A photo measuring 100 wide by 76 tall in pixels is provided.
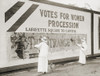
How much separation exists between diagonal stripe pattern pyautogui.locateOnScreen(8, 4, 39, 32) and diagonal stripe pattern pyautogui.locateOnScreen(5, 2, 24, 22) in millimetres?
518

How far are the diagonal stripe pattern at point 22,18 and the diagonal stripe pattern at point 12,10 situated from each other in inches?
20.4

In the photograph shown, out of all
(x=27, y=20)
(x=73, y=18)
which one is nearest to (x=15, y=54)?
(x=27, y=20)

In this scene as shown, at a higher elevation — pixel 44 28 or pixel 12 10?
pixel 12 10

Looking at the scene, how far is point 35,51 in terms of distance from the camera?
1272 cm

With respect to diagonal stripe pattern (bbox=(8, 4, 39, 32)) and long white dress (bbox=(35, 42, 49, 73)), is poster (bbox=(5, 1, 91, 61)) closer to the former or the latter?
diagonal stripe pattern (bbox=(8, 4, 39, 32))

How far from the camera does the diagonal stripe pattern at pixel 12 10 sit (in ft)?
36.5

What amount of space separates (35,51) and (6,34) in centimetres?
243

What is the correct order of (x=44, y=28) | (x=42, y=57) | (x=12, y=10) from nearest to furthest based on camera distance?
(x=42, y=57) < (x=12, y=10) < (x=44, y=28)

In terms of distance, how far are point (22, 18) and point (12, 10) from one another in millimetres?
798

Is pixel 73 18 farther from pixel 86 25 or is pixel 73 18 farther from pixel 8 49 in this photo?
pixel 8 49

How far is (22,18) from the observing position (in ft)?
38.9

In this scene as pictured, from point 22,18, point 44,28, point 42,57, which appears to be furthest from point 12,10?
point 42,57

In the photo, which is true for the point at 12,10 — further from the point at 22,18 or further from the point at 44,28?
the point at 44,28

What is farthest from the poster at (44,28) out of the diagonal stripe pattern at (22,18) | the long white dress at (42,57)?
the long white dress at (42,57)
